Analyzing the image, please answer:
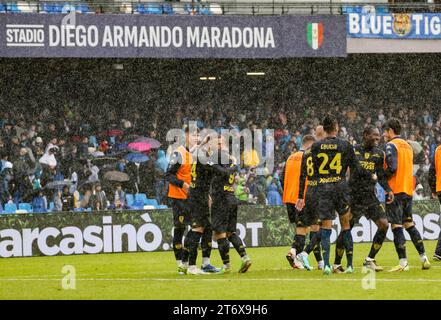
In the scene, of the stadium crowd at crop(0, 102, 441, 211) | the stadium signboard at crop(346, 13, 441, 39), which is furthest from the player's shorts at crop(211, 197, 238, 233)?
the stadium signboard at crop(346, 13, 441, 39)

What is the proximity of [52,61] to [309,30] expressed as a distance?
8.02 m

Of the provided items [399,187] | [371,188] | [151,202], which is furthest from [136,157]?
[371,188]

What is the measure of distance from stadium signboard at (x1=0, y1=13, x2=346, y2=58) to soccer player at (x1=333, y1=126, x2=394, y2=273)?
586 inches

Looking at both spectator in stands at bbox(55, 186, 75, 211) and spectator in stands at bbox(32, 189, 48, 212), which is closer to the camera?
spectator in stands at bbox(55, 186, 75, 211)

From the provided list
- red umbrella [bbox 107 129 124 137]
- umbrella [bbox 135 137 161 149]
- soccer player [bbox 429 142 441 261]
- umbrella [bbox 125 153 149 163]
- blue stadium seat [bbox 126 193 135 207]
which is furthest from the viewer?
red umbrella [bbox 107 129 124 137]

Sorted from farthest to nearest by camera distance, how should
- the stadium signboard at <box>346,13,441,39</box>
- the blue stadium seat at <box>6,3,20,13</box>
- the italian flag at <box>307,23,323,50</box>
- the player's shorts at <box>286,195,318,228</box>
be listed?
the stadium signboard at <box>346,13,441,39</box> → the italian flag at <box>307,23,323,50</box> → the blue stadium seat at <box>6,3,20,13</box> → the player's shorts at <box>286,195,318,228</box>

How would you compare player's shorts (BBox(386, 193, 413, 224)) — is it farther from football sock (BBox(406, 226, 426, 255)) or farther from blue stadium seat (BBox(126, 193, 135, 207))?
blue stadium seat (BBox(126, 193, 135, 207))

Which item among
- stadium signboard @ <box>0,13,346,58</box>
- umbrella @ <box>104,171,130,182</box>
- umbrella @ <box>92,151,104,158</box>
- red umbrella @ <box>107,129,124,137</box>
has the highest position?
stadium signboard @ <box>0,13,346,58</box>

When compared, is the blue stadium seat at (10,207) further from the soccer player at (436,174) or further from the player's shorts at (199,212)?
the soccer player at (436,174)

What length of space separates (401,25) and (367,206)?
17.0 meters

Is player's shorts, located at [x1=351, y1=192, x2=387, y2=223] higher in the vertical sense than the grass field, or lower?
higher

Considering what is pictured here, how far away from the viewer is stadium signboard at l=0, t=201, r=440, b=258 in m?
21.2
